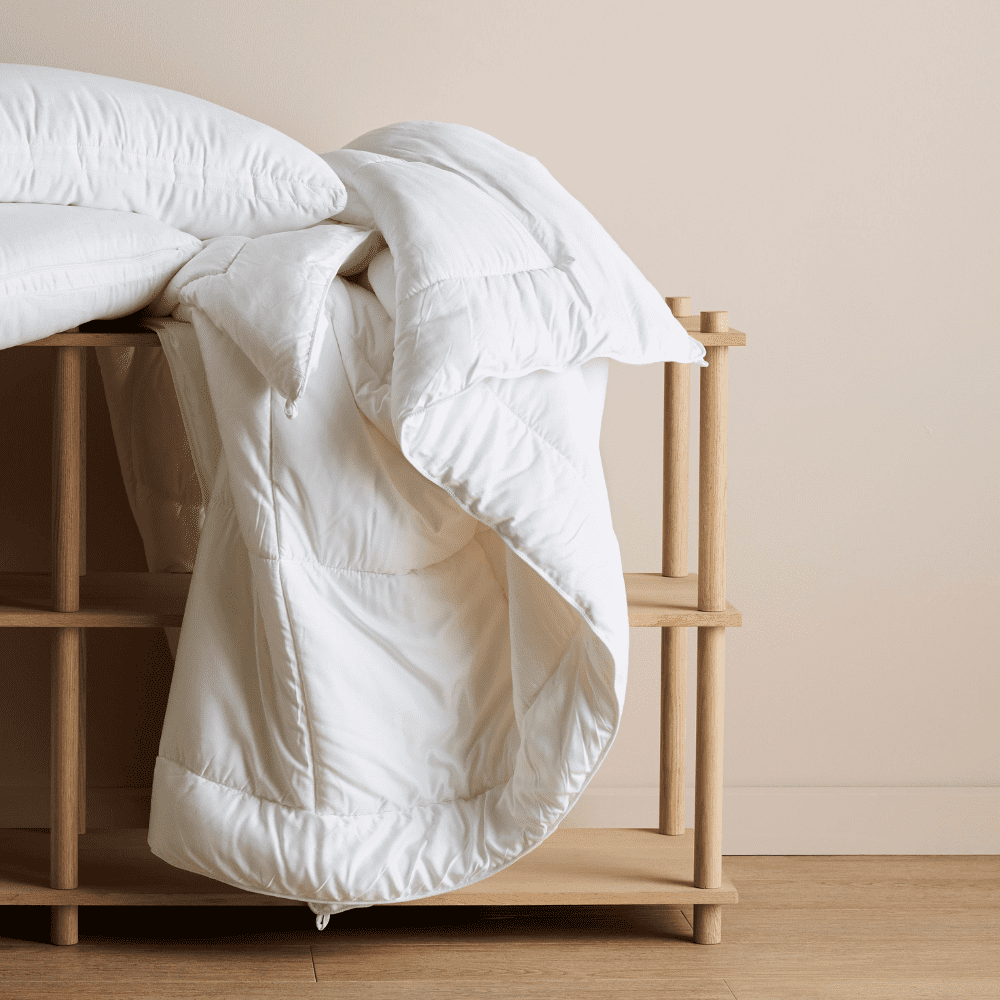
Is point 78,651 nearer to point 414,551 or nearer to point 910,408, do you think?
point 414,551

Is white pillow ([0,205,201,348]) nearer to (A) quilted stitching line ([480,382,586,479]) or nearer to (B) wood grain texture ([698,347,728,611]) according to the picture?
(A) quilted stitching line ([480,382,586,479])

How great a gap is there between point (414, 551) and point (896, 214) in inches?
33.6

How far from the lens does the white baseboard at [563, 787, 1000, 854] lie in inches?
62.2

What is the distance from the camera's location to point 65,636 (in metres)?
1.19

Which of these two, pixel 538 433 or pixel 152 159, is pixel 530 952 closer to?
pixel 538 433

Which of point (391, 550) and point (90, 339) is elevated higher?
point (90, 339)

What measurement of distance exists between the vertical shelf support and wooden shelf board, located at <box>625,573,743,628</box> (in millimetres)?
13

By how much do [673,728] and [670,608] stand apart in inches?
10.2

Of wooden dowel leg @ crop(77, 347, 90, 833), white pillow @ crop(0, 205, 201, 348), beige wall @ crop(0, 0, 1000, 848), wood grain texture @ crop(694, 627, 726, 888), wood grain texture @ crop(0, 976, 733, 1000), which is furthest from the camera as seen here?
beige wall @ crop(0, 0, 1000, 848)

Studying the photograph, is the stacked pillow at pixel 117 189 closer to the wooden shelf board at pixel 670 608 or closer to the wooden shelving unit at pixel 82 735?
the wooden shelving unit at pixel 82 735

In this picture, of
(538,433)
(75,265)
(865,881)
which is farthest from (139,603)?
(865,881)

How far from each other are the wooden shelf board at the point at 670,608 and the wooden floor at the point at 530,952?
352 mm

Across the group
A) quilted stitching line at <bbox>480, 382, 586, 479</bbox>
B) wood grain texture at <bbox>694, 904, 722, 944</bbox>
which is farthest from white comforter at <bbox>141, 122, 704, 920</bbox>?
wood grain texture at <bbox>694, 904, 722, 944</bbox>

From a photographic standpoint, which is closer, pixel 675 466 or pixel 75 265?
pixel 75 265
